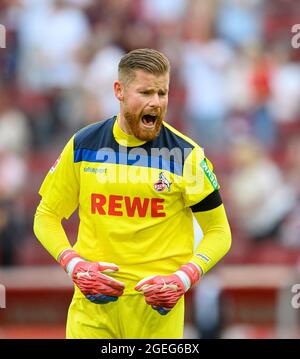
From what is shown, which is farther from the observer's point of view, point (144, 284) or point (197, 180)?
point (197, 180)

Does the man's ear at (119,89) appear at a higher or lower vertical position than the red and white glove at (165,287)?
higher

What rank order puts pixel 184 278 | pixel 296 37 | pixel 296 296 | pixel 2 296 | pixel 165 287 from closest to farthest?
pixel 165 287, pixel 184 278, pixel 296 296, pixel 2 296, pixel 296 37

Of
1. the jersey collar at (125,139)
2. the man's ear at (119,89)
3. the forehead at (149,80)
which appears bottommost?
the jersey collar at (125,139)

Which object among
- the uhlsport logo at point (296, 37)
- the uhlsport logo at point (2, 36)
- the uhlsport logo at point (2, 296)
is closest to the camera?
the uhlsport logo at point (2, 296)

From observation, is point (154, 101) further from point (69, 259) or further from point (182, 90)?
point (182, 90)

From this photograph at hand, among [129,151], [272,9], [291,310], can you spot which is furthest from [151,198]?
[272,9]

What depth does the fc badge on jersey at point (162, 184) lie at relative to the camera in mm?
6891

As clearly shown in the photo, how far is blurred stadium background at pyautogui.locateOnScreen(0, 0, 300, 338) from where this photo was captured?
12.9 meters

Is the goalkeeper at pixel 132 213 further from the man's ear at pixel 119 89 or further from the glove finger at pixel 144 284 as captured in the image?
the glove finger at pixel 144 284

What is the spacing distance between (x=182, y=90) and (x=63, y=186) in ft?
26.2

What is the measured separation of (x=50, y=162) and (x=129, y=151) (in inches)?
299

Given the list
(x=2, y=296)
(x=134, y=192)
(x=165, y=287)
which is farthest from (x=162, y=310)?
(x=2, y=296)

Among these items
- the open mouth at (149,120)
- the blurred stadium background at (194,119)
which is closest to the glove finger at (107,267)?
the open mouth at (149,120)

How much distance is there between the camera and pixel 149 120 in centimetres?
685
